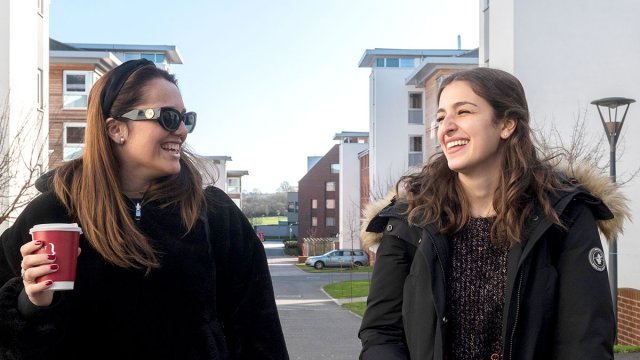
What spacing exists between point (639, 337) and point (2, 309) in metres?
12.1

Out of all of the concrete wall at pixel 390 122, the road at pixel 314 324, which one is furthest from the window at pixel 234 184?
the road at pixel 314 324

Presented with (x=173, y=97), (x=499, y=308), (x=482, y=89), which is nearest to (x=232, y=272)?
(x=173, y=97)

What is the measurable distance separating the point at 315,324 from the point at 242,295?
18.1m

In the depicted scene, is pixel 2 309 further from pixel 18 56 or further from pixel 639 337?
pixel 18 56

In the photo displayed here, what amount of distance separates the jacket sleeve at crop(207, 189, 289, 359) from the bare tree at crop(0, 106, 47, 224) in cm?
1248

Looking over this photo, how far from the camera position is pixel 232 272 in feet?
9.16

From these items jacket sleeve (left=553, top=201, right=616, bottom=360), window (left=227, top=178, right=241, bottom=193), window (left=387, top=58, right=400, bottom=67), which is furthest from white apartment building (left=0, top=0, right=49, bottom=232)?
window (left=227, top=178, right=241, bottom=193)

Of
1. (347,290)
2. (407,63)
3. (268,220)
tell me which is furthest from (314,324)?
(268,220)

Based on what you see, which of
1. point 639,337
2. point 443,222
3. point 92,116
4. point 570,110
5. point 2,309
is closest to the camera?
point 2,309

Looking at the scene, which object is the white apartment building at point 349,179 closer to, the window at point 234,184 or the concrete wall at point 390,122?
the concrete wall at point 390,122

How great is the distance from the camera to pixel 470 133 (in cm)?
293

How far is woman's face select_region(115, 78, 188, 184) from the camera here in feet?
9.05

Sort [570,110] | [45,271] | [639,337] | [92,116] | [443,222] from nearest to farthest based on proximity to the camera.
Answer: [45,271] → [92,116] → [443,222] → [639,337] → [570,110]

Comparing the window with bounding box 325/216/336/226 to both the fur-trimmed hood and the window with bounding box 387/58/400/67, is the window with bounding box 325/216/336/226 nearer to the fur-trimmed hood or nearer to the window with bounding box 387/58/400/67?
the window with bounding box 387/58/400/67
